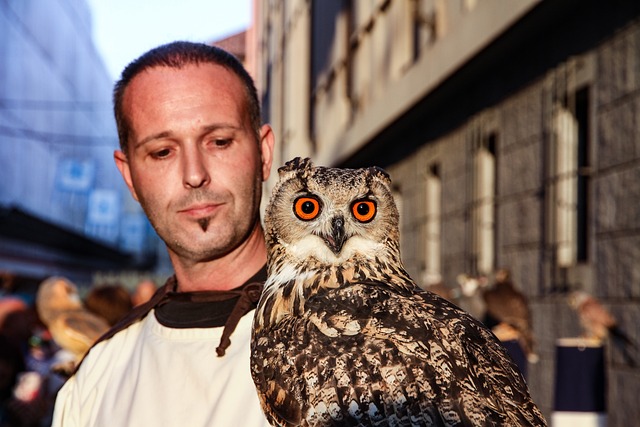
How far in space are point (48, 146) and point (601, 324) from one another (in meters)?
33.7

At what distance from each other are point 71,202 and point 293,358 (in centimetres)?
4563

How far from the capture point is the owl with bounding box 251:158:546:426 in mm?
2379

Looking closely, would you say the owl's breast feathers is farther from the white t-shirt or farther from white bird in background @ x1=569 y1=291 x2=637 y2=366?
white bird in background @ x1=569 y1=291 x2=637 y2=366

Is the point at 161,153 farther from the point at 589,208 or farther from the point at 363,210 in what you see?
the point at 589,208

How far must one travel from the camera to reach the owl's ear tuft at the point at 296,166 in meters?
2.91

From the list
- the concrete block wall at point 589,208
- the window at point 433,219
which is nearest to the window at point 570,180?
the concrete block wall at point 589,208

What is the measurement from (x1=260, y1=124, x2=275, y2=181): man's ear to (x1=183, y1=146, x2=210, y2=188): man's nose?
0.28 meters

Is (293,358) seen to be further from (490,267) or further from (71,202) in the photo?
(71,202)

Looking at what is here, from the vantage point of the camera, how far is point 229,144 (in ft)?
10.2

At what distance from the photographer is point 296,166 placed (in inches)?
116

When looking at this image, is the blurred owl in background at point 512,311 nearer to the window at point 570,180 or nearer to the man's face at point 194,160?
the window at point 570,180

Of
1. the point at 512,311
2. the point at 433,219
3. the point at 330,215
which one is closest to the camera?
the point at 330,215

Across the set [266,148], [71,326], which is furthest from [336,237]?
[71,326]

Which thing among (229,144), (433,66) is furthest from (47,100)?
(229,144)
